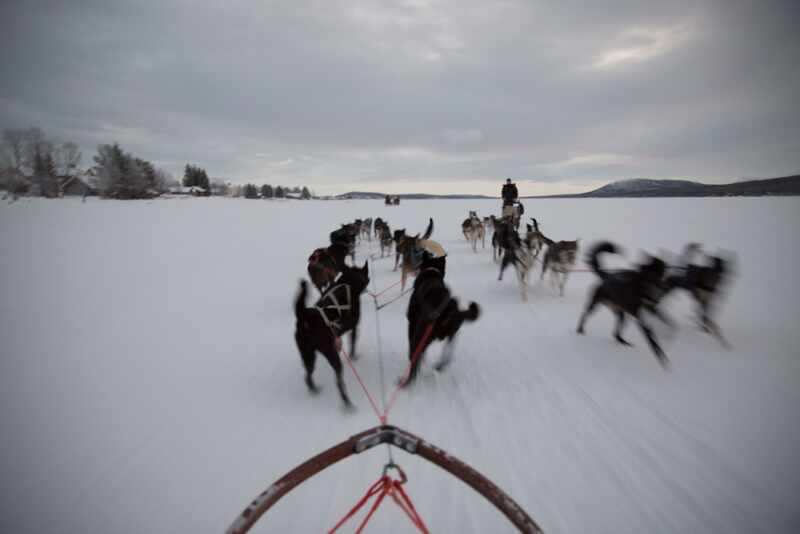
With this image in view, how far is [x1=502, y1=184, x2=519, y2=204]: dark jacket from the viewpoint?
518 inches

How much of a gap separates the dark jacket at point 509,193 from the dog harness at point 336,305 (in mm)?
11934

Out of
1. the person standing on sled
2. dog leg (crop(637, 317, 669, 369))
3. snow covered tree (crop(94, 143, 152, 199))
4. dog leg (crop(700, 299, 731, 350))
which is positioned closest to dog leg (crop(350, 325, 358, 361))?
dog leg (crop(637, 317, 669, 369))

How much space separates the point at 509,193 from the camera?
13.3 metres

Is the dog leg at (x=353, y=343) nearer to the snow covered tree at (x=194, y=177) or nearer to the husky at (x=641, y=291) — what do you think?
the husky at (x=641, y=291)

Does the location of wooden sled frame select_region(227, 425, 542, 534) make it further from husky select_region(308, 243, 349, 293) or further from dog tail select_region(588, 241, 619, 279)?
husky select_region(308, 243, 349, 293)

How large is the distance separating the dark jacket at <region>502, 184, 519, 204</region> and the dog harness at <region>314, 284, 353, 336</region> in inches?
470

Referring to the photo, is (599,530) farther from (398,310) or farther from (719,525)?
(398,310)

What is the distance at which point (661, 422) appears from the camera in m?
2.30

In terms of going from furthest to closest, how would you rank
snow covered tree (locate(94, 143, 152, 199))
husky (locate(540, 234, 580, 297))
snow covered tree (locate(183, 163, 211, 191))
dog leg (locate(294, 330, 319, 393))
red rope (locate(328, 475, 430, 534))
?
1. snow covered tree (locate(183, 163, 211, 191))
2. snow covered tree (locate(94, 143, 152, 199))
3. husky (locate(540, 234, 580, 297))
4. dog leg (locate(294, 330, 319, 393))
5. red rope (locate(328, 475, 430, 534))

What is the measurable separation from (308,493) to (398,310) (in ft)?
10.9

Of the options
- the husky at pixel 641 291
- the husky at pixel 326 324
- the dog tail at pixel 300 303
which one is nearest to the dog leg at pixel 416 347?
the husky at pixel 326 324

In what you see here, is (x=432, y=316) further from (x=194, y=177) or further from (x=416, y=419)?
(x=194, y=177)

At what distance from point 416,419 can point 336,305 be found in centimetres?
115

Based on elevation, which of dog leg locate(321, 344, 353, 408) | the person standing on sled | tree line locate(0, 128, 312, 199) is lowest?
dog leg locate(321, 344, 353, 408)
